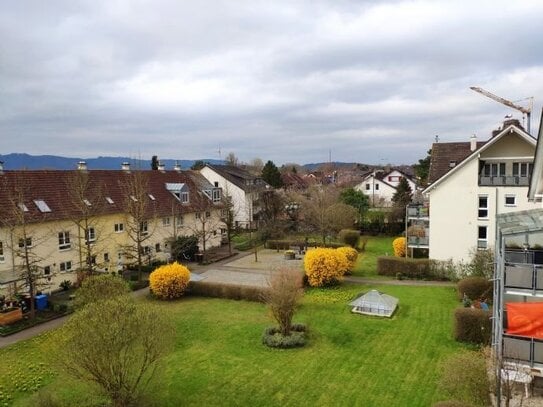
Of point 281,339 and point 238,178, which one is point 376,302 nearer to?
point 281,339

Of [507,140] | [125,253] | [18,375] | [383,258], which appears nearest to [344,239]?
[383,258]

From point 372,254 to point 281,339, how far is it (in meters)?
25.2

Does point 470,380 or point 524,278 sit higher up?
point 524,278

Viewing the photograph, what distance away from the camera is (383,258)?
3462 centimetres

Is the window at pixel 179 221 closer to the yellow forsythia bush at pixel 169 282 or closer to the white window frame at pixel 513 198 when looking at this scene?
the yellow forsythia bush at pixel 169 282

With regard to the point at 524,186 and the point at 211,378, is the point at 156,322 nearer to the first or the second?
the point at 211,378

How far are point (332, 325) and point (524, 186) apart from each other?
61.2 feet

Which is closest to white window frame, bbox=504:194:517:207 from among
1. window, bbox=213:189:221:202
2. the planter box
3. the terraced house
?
the terraced house

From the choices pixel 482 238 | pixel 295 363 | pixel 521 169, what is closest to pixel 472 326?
pixel 295 363

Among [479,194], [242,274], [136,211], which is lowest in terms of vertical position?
[242,274]

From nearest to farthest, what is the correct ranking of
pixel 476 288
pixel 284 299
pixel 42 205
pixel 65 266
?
pixel 284 299
pixel 476 288
pixel 42 205
pixel 65 266

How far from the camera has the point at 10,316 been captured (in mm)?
23984

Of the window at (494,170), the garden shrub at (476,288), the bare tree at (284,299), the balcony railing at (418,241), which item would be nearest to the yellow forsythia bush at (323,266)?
the garden shrub at (476,288)

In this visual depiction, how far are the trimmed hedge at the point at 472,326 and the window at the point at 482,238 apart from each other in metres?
14.0
